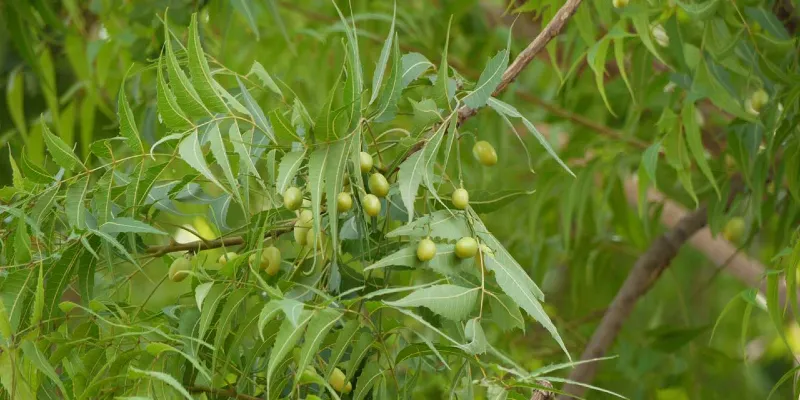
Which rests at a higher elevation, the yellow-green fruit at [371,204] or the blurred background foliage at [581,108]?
the yellow-green fruit at [371,204]

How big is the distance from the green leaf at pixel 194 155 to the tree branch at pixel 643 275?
0.84 m

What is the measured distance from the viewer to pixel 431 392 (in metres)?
1.14

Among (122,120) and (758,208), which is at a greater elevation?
(122,120)

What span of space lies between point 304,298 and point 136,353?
0.36 ft

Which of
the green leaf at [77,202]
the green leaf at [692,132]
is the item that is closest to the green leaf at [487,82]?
the green leaf at [77,202]

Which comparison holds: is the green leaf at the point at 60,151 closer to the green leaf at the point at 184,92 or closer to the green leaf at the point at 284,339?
the green leaf at the point at 184,92

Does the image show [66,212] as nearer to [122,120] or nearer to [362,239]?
[122,120]

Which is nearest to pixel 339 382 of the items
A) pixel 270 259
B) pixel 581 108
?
pixel 270 259

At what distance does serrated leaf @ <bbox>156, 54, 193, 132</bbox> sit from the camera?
595 millimetres

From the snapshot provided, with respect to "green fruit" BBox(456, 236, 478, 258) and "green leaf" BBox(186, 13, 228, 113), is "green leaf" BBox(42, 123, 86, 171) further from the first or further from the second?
"green fruit" BBox(456, 236, 478, 258)

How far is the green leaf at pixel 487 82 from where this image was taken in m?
0.66

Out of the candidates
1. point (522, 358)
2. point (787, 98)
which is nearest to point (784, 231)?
point (787, 98)

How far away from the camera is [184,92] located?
609 millimetres

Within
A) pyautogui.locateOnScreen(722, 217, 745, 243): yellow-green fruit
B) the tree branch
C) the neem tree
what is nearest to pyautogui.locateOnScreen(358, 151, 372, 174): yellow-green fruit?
the neem tree
